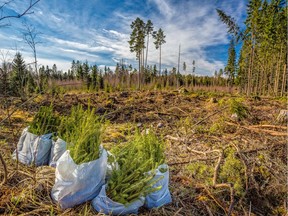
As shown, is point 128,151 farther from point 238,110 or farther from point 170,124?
point 238,110

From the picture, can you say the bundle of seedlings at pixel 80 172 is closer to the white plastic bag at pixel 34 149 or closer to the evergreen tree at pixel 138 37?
the white plastic bag at pixel 34 149

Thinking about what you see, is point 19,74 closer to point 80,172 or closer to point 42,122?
point 42,122

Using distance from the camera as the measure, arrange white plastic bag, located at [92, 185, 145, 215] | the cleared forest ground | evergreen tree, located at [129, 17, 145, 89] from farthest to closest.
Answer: evergreen tree, located at [129, 17, 145, 89] → the cleared forest ground → white plastic bag, located at [92, 185, 145, 215]

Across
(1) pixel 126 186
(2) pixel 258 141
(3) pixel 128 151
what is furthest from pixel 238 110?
(1) pixel 126 186

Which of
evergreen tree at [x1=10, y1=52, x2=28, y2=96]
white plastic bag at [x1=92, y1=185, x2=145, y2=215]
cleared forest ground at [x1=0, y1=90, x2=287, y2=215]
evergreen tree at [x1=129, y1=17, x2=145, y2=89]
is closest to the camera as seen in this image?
white plastic bag at [x1=92, y1=185, x2=145, y2=215]

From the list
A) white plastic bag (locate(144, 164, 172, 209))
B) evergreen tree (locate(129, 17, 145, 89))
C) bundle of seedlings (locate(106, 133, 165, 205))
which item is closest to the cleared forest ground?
white plastic bag (locate(144, 164, 172, 209))

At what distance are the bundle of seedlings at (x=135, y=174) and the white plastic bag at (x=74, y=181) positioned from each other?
0.46ft

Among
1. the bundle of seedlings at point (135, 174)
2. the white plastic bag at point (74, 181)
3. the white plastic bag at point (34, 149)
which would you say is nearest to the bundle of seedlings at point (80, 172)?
the white plastic bag at point (74, 181)

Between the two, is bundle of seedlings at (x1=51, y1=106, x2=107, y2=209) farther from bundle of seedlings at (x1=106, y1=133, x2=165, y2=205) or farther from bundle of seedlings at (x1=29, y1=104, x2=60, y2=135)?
bundle of seedlings at (x1=29, y1=104, x2=60, y2=135)

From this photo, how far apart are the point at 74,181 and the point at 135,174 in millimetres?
439

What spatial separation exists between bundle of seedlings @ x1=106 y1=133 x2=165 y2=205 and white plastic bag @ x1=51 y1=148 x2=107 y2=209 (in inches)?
5.6

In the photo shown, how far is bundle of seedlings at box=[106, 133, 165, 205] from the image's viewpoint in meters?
1.42

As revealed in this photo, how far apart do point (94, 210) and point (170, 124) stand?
10.9ft

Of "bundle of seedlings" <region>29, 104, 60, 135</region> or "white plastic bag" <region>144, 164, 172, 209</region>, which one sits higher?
"bundle of seedlings" <region>29, 104, 60, 135</region>
